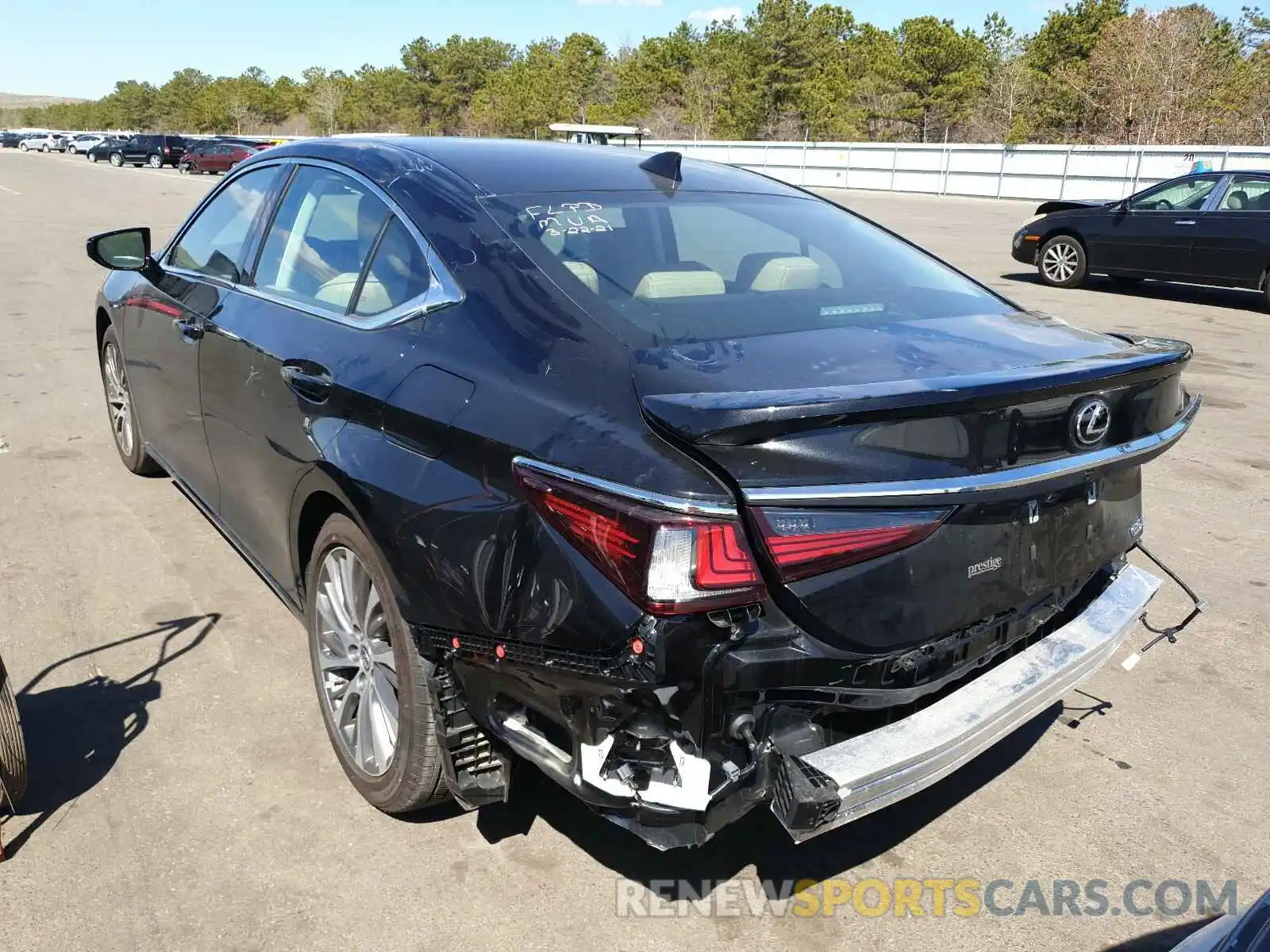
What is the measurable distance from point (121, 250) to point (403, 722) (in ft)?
10.7

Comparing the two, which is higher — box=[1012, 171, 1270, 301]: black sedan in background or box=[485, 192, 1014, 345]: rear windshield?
box=[485, 192, 1014, 345]: rear windshield

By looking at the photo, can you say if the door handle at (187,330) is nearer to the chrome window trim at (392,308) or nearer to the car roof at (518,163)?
the chrome window trim at (392,308)

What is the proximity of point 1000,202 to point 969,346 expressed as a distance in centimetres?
3260

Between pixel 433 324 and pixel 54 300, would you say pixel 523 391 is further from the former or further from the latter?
pixel 54 300

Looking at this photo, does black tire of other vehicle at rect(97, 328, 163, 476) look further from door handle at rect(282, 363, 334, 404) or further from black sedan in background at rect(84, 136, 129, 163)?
black sedan in background at rect(84, 136, 129, 163)

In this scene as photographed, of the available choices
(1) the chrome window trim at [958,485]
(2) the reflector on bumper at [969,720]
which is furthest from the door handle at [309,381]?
(2) the reflector on bumper at [969,720]

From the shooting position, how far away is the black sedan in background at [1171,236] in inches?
473

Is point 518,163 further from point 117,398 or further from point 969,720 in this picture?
point 117,398

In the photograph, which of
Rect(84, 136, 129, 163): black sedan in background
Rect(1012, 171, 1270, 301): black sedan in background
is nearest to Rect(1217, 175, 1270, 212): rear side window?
Rect(1012, 171, 1270, 301): black sedan in background

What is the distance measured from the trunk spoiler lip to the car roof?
49.2 inches

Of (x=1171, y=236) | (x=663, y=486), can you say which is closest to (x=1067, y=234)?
(x=1171, y=236)

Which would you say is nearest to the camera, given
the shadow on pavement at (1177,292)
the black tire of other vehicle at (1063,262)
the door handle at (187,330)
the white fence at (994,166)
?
the door handle at (187,330)

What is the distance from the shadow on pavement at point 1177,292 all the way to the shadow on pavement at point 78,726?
1270 centimetres

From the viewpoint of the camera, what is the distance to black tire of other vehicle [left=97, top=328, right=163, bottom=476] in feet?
17.4
